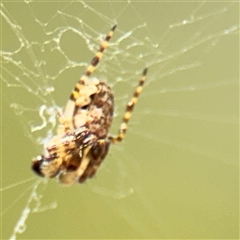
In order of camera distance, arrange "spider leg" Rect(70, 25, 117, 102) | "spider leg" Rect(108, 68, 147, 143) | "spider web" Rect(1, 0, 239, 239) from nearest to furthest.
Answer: "spider leg" Rect(70, 25, 117, 102)
"spider leg" Rect(108, 68, 147, 143)
"spider web" Rect(1, 0, 239, 239)

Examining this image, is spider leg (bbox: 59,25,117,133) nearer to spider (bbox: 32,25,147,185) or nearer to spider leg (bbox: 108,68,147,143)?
spider (bbox: 32,25,147,185)

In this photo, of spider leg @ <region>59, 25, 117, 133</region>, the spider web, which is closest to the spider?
spider leg @ <region>59, 25, 117, 133</region>

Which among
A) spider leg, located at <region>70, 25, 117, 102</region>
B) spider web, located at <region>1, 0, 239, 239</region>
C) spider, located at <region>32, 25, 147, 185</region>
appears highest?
spider web, located at <region>1, 0, 239, 239</region>

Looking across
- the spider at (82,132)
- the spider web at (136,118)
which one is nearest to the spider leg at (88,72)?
the spider at (82,132)

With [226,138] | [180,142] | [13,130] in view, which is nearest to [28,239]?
[13,130]

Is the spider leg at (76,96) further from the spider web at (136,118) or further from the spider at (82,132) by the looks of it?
the spider web at (136,118)
